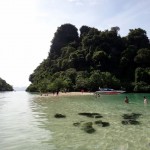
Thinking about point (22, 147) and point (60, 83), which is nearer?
point (22, 147)

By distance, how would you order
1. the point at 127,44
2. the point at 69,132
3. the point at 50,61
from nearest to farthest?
the point at 69,132, the point at 127,44, the point at 50,61

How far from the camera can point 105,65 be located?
391 feet

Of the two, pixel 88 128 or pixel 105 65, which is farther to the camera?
pixel 105 65

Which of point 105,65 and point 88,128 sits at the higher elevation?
point 105,65

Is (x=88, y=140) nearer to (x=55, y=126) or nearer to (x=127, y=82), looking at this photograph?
(x=55, y=126)

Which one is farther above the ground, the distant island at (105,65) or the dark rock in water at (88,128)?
the distant island at (105,65)

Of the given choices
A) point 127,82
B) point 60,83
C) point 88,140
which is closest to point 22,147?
point 88,140

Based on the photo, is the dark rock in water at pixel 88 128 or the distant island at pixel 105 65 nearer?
the dark rock in water at pixel 88 128

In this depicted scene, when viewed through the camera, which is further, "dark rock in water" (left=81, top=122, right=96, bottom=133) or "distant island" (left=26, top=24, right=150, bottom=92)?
"distant island" (left=26, top=24, right=150, bottom=92)

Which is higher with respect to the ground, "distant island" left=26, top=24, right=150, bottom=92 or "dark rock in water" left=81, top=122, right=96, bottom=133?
"distant island" left=26, top=24, right=150, bottom=92

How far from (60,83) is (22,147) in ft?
279

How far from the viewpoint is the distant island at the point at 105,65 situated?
10594 cm

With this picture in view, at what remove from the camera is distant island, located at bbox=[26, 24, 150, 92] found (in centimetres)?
10594

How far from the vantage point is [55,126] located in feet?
85.1
